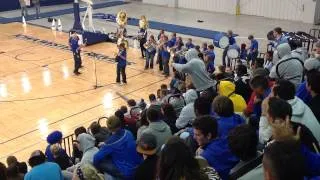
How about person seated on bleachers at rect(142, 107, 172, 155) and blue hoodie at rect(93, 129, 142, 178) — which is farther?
person seated on bleachers at rect(142, 107, 172, 155)

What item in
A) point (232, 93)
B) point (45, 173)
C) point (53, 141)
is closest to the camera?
point (45, 173)

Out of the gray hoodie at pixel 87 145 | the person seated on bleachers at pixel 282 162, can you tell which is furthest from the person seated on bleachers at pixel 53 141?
the person seated on bleachers at pixel 282 162

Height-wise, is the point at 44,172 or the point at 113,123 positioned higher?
the point at 113,123

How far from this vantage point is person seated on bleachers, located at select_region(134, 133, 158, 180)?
14.0ft

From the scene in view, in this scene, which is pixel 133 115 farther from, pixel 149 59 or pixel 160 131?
pixel 149 59

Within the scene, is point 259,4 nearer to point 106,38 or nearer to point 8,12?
point 106,38

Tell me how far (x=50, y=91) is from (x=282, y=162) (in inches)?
481

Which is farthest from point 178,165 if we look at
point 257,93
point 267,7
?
point 267,7

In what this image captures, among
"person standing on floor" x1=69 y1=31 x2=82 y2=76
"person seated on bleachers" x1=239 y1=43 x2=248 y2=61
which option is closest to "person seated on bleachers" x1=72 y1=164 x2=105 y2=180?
"person seated on bleachers" x1=239 y1=43 x2=248 y2=61

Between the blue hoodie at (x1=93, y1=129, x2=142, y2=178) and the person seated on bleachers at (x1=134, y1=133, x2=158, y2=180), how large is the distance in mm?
644

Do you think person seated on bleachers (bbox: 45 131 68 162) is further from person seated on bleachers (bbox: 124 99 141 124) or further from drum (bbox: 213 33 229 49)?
drum (bbox: 213 33 229 49)

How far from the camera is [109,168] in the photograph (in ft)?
→ 16.7

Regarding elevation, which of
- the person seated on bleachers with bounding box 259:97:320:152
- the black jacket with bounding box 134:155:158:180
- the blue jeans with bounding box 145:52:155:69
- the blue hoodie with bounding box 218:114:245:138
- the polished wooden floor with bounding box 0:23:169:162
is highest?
the person seated on bleachers with bounding box 259:97:320:152

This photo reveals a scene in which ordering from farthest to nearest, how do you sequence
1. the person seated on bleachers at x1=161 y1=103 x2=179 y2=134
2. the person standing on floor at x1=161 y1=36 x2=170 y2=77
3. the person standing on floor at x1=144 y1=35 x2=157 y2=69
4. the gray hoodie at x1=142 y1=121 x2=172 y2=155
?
the person standing on floor at x1=144 y1=35 x2=157 y2=69 < the person standing on floor at x1=161 y1=36 x2=170 y2=77 < the person seated on bleachers at x1=161 y1=103 x2=179 y2=134 < the gray hoodie at x1=142 y1=121 x2=172 y2=155
